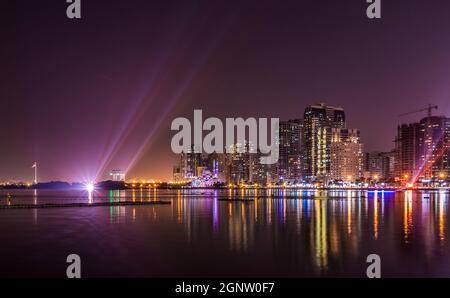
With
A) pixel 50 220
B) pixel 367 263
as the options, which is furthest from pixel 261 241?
pixel 50 220

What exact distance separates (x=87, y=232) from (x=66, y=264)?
14.3 m

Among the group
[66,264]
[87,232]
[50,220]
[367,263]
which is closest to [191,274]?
[66,264]

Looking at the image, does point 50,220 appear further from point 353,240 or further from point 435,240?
point 435,240

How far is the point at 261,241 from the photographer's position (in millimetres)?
33219

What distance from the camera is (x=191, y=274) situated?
22609mm
